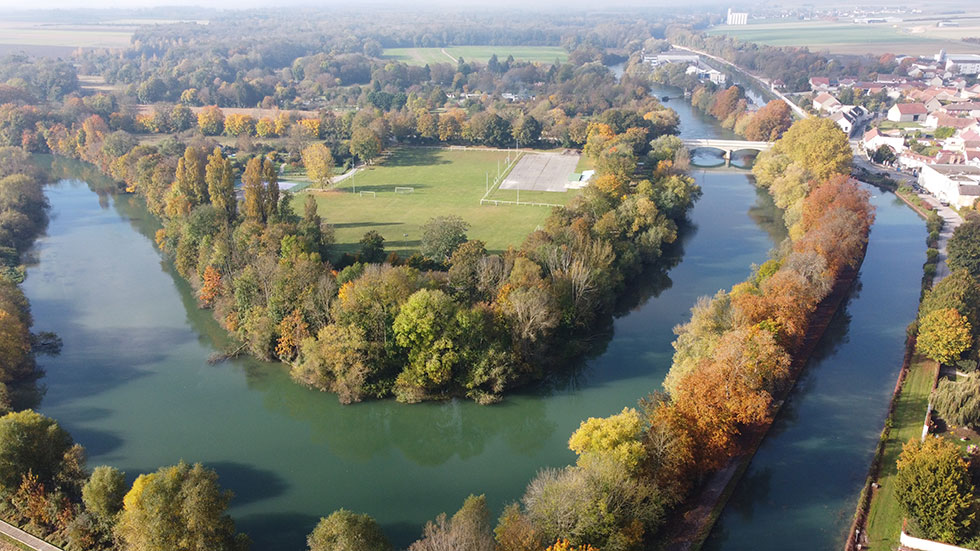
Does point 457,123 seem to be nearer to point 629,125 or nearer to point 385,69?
point 629,125

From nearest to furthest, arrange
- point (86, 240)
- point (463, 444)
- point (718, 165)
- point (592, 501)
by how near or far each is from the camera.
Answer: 1. point (592, 501)
2. point (463, 444)
3. point (86, 240)
4. point (718, 165)

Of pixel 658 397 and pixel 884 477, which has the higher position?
pixel 658 397

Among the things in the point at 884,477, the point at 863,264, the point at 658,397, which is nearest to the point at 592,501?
the point at 658,397

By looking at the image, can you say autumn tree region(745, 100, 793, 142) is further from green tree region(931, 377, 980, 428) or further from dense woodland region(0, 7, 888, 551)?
green tree region(931, 377, 980, 428)

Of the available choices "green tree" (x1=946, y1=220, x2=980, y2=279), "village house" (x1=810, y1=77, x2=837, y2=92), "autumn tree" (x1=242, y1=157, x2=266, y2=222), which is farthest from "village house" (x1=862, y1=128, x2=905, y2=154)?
"autumn tree" (x1=242, y1=157, x2=266, y2=222)

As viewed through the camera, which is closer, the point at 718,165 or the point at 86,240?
the point at 86,240

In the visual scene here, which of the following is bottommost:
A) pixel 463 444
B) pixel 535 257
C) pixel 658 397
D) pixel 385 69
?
pixel 463 444
